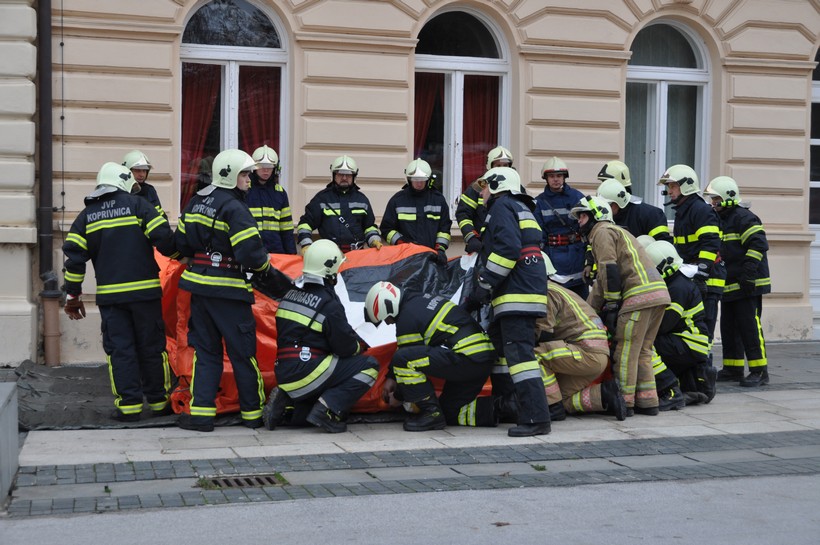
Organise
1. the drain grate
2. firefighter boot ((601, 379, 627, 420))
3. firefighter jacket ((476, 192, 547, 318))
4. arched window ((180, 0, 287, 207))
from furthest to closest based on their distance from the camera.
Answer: arched window ((180, 0, 287, 207)), firefighter boot ((601, 379, 627, 420)), firefighter jacket ((476, 192, 547, 318)), the drain grate

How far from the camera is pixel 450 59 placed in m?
13.0

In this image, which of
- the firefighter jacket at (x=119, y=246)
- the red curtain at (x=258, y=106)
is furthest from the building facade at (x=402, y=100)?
the firefighter jacket at (x=119, y=246)

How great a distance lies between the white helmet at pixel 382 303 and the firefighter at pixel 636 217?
2.49m

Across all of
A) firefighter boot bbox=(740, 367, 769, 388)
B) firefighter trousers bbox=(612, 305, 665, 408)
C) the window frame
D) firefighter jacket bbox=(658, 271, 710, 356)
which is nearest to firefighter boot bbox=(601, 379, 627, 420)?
firefighter trousers bbox=(612, 305, 665, 408)

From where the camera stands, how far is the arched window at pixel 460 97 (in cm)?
1296

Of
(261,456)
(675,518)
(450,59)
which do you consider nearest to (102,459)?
(261,456)

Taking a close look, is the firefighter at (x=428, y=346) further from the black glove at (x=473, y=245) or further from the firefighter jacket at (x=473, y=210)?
the firefighter jacket at (x=473, y=210)

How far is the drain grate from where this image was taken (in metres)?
6.48

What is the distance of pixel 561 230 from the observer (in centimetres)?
1022

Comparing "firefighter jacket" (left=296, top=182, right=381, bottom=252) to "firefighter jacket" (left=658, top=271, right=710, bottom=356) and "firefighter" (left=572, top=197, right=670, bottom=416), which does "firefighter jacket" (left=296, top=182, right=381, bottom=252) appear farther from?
"firefighter jacket" (left=658, top=271, right=710, bottom=356)

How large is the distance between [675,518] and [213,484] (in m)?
2.54

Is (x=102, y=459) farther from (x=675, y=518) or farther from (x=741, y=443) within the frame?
(x=741, y=443)

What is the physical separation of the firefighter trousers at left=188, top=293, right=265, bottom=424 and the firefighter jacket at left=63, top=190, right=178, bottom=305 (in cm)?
47

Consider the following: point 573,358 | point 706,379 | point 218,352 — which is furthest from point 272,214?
point 706,379
